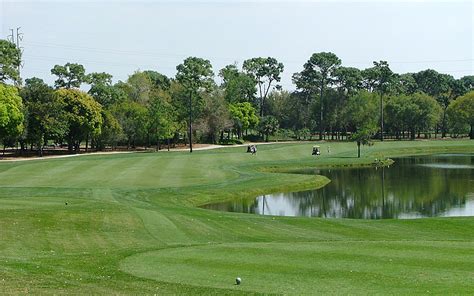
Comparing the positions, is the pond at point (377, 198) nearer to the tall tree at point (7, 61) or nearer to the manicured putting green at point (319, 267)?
the manicured putting green at point (319, 267)

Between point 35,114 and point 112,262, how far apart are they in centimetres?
7681

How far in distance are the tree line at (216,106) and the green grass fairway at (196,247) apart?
45.1m

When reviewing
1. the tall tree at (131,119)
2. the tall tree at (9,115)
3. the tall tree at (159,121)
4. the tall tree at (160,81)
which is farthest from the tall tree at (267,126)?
the tall tree at (9,115)

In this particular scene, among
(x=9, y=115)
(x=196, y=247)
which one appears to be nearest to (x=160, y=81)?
(x=9, y=115)

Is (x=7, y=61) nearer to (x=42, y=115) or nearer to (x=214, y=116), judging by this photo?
(x=42, y=115)

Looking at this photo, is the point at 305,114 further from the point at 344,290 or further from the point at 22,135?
the point at 344,290

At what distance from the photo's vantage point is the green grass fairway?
14.7 m

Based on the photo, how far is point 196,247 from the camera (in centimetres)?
2086

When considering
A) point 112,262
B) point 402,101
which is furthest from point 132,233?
point 402,101

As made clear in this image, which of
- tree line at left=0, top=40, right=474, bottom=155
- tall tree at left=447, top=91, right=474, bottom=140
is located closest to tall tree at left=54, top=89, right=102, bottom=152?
tree line at left=0, top=40, right=474, bottom=155

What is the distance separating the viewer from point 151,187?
45.7 metres

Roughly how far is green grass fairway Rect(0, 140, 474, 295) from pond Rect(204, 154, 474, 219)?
4.06m

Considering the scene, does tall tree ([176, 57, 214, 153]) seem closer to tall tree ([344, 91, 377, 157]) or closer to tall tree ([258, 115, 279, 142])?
tall tree ([258, 115, 279, 142])

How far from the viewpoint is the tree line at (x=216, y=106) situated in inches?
3627
